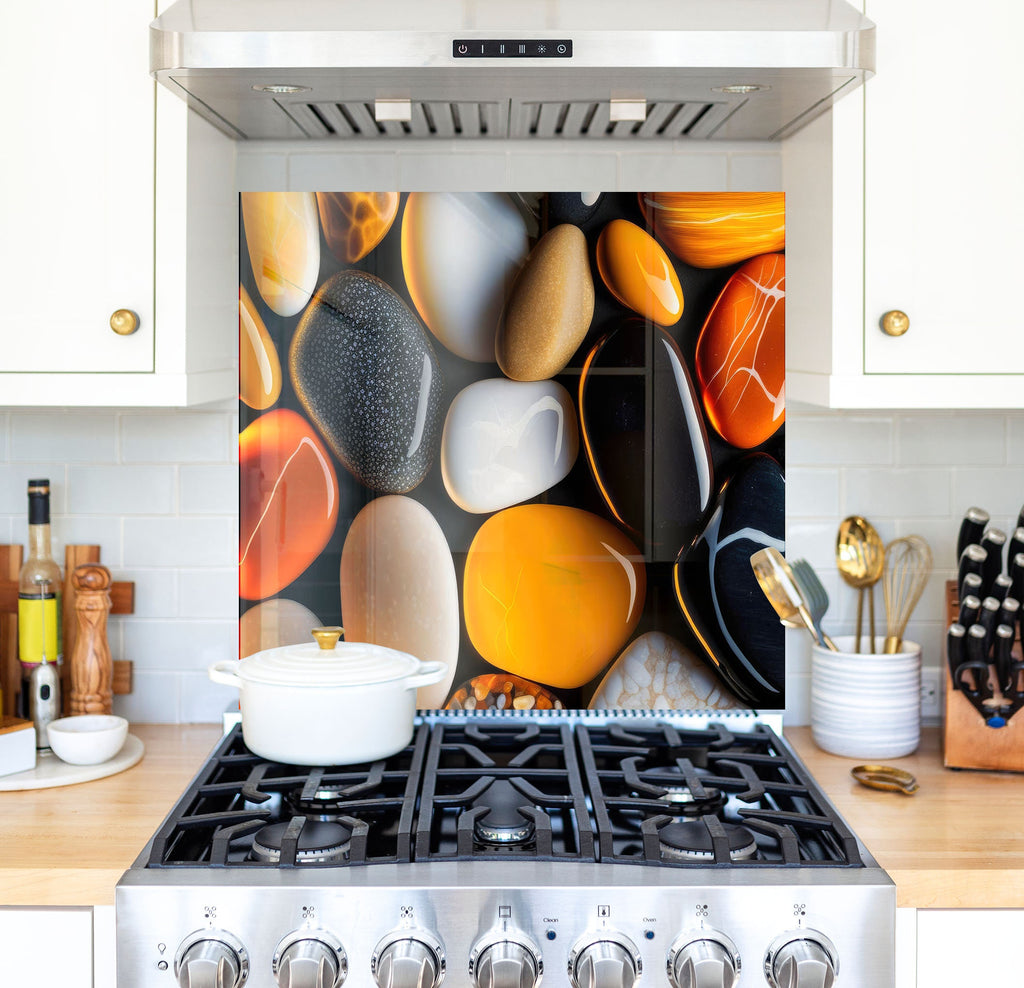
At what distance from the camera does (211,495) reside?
2.08 meters

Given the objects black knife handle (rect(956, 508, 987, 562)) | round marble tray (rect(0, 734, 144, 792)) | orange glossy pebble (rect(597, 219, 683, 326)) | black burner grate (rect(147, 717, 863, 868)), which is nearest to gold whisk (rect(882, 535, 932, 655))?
black knife handle (rect(956, 508, 987, 562))

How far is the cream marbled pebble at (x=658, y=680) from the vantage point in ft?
6.74

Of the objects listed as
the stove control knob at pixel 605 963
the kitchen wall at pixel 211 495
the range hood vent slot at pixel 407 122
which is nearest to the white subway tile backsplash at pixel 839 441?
the kitchen wall at pixel 211 495

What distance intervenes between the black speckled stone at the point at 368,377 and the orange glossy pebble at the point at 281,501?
1.8 inches

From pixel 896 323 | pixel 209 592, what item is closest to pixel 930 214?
pixel 896 323

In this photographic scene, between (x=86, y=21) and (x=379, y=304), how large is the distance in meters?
0.64

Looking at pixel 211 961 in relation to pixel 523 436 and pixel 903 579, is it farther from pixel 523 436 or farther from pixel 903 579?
pixel 903 579

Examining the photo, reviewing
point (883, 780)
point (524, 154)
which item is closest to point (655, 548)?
point (883, 780)

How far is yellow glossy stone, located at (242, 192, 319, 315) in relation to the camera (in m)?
2.01

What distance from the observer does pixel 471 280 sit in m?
2.02

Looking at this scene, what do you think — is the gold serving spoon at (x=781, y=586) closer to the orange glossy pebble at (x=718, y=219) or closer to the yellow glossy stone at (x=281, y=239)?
the orange glossy pebble at (x=718, y=219)

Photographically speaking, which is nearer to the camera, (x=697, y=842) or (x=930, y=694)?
(x=697, y=842)

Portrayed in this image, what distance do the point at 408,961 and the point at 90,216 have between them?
1.12 meters

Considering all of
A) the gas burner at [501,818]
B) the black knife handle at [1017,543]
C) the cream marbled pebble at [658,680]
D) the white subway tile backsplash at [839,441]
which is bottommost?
the gas burner at [501,818]
